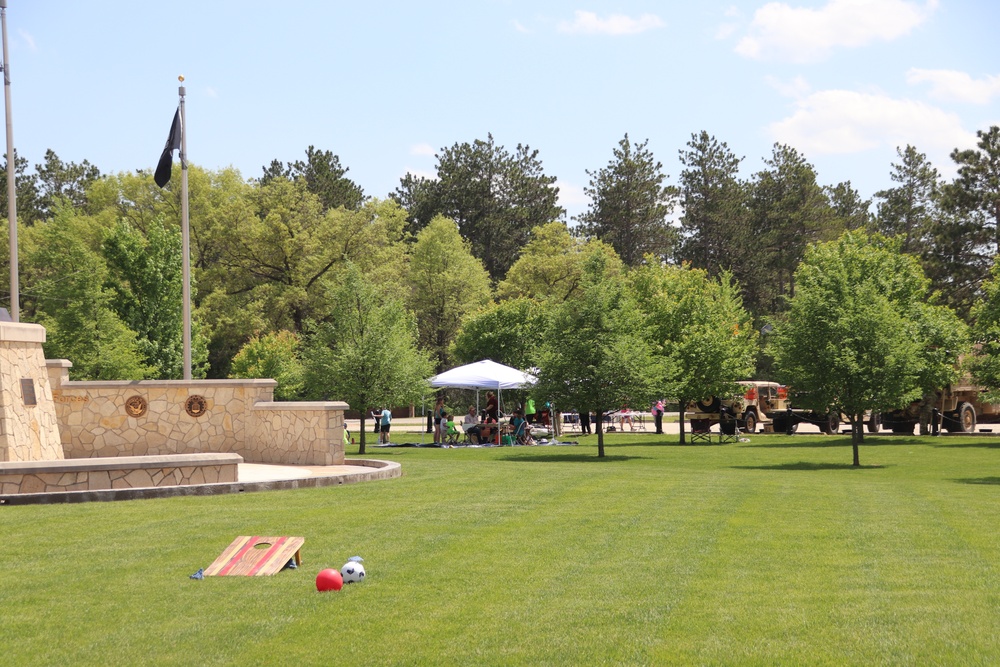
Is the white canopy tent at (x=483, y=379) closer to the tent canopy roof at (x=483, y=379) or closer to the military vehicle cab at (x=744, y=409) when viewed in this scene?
the tent canopy roof at (x=483, y=379)

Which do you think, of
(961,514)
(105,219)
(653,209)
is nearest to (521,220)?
(653,209)

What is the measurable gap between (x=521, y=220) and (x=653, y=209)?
1012 centimetres

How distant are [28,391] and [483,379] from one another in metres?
19.5

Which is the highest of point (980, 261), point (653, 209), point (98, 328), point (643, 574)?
point (653, 209)

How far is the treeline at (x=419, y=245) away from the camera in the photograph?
1716 inches

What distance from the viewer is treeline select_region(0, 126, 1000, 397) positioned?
43.6 meters

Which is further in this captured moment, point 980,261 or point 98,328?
point 980,261

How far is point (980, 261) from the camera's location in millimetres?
58312

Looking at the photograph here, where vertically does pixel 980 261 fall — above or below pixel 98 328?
above

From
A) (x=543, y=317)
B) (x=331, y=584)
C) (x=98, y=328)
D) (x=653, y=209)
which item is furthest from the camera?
(x=653, y=209)

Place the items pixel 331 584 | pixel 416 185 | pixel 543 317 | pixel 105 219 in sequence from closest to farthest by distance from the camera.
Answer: pixel 331 584 → pixel 543 317 → pixel 105 219 → pixel 416 185

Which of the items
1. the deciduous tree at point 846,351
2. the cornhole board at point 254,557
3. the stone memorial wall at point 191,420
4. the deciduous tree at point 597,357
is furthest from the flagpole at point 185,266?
the deciduous tree at point 846,351

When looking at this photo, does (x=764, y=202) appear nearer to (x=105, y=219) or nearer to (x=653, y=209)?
(x=653, y=209)

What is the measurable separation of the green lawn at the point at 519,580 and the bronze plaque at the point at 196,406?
548 centimetres
